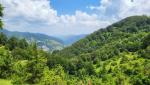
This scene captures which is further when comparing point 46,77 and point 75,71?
point 75,71

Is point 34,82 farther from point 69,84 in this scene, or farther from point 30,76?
point 69,84

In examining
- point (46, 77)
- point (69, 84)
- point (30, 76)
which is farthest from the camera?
point (69, 84)

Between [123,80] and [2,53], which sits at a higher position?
[2,53]

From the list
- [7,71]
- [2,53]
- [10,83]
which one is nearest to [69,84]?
[7,71]

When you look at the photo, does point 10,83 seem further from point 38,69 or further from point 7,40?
point 7,40

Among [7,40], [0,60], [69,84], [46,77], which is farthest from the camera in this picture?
[7,40]

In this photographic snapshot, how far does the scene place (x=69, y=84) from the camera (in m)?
85.2

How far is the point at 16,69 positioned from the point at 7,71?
2056mm

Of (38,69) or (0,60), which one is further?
(38,69)

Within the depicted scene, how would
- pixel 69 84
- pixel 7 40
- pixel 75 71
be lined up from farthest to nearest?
pixel 75 71
pixel 7 40
pixel 69 84

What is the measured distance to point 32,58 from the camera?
7831 cm

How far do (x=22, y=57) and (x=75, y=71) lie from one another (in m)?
77.2

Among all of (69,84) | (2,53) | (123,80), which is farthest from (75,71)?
(2,53)

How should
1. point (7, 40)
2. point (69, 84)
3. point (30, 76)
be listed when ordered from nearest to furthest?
1. point (30, 76)
2. point (69, 84)
3. point (7, 40)
